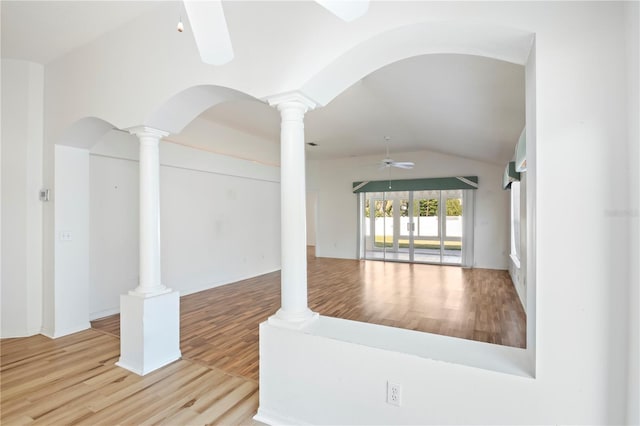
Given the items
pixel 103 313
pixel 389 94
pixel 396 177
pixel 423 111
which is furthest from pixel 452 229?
pixel 103 313

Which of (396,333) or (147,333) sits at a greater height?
(396,333)

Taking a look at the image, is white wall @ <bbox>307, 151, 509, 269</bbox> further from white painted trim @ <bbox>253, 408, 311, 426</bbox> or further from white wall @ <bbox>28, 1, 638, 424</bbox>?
white painted trim @ <bbox>253, 408, 311, 426</bbox>

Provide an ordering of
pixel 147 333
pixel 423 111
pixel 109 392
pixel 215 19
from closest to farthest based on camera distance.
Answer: pixel 215 19
pixel 109 392
pixel 147 333
pixel 423 111

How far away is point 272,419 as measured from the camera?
2113 millimetres

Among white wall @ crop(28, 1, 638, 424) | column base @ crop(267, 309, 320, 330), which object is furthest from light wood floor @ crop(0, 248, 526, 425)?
white wall @ crop(28, 1, 638, 424)

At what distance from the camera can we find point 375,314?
14.4 feet

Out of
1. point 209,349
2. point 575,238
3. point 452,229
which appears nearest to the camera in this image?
point 575,238

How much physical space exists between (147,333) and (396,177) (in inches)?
302

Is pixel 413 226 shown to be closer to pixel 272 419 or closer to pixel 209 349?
pixel 209 349

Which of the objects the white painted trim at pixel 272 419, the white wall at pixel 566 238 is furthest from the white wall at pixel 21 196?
the white wall at pixel 566 238

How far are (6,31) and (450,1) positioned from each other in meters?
4.07

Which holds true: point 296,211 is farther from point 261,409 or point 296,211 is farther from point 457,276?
point 457,276

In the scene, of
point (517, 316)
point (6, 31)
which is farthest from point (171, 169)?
point (517, 316)

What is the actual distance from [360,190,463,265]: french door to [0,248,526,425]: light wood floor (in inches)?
92.9
